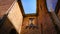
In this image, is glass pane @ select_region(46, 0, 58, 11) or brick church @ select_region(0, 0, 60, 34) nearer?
brick church @ select_region(0, 0, 60, 34)

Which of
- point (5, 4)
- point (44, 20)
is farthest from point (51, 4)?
point (5, 4)

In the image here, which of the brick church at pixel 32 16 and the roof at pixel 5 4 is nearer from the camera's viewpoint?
the brick church at pixel 32 16

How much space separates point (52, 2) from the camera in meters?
Result: 2.22

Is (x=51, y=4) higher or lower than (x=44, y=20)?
higher

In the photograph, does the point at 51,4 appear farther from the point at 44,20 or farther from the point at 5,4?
the point at 5,4

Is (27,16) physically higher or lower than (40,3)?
lower

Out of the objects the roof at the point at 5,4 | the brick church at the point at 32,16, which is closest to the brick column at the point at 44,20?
the brick church at the point at 32,16

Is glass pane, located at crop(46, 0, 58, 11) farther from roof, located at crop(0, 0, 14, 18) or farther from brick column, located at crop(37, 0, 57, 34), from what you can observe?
roof, located at crop(0, 0, 14, 18)

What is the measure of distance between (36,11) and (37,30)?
1.60 ft

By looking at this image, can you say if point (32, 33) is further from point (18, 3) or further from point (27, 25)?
point (18, 3)

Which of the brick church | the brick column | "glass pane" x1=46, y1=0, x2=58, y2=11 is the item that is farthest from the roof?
"glass pane" x1=46, y1=0, x2=58, y2=11

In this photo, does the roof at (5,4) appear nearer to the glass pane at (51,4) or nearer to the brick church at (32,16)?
the brick church at (32,16)

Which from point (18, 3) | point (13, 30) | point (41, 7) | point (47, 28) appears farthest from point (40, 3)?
point (13, 30)

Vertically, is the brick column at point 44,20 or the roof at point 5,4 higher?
the roof at point 5,4
